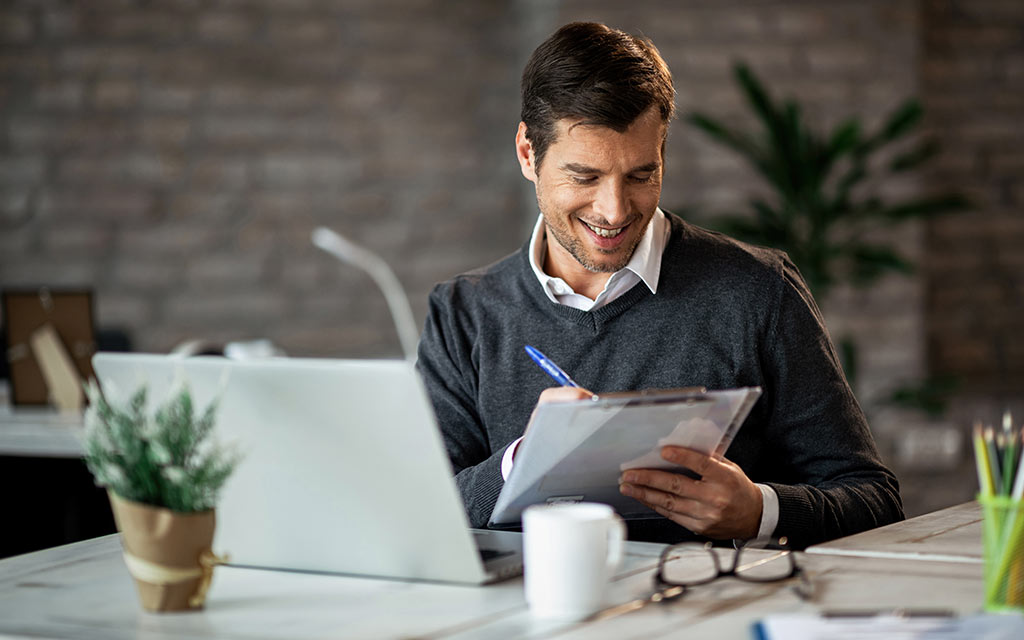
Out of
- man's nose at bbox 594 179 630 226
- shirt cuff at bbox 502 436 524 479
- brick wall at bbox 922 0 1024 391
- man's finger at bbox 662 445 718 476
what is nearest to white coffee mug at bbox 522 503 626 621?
man's finger at bbox 662 445 718 476

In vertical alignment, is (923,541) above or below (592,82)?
below

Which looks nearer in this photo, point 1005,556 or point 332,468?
point 1005,556

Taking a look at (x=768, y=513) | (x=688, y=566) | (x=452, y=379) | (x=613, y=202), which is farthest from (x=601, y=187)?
(x=688, y=566)

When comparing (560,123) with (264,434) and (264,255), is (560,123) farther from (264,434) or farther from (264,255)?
(264,255)

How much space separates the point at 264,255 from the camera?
3.89 m

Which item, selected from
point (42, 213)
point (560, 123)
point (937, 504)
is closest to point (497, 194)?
point (42, 213)

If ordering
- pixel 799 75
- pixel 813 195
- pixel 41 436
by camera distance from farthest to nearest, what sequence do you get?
pixel 799 75, pixel 813 195, pixel 41 436

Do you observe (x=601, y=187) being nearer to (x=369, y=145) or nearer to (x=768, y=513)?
(x=768, y=513)

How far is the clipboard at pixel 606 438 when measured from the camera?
46.7 inches

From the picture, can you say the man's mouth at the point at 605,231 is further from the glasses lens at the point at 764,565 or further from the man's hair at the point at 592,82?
the glasses lens at the point at 764,565

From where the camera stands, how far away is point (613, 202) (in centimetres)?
163

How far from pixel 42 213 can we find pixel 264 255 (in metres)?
0.69

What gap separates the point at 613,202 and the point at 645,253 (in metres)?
0.13

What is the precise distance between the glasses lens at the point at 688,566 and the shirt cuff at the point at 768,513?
0.22 metres
